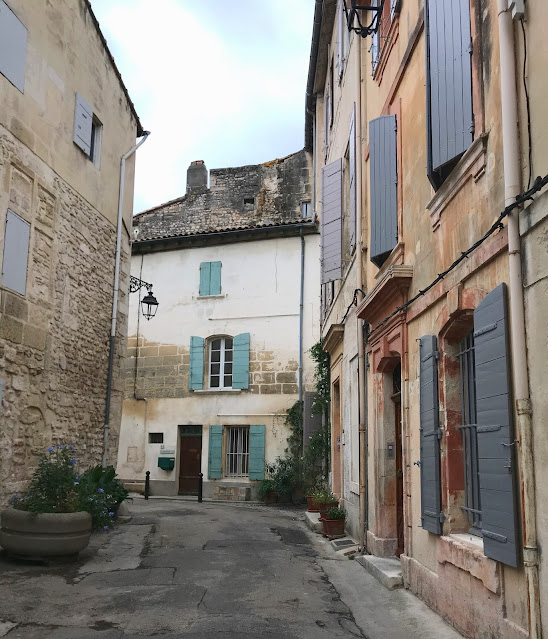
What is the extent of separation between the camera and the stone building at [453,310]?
12.7 ft

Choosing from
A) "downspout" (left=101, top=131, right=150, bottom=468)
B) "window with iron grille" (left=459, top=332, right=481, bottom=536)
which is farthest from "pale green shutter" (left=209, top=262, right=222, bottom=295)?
"window with iron grille" (left=459, top=332, right=481, bottom=536)

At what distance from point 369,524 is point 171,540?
2.84 m

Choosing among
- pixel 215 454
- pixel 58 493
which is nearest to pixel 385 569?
pixel 58 493

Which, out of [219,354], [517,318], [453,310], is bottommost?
[517,318]

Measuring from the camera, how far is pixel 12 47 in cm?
856

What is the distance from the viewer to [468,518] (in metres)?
5.32

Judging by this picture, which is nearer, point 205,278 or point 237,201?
point 205,278

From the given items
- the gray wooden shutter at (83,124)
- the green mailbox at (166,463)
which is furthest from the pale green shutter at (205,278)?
the gray wooden shutter at (83,124)

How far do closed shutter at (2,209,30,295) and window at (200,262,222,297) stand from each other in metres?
9.89

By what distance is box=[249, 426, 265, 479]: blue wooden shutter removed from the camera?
1717 cm

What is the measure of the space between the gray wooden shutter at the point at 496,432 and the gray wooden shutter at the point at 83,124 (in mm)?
7986

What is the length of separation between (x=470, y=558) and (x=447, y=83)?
3673 mm

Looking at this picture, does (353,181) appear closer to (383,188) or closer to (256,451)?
(383,188)

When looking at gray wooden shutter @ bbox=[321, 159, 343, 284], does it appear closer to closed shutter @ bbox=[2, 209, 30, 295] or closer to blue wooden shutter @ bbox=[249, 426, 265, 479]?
closed shutter @ bbox=[2, 209, 30, 295]
